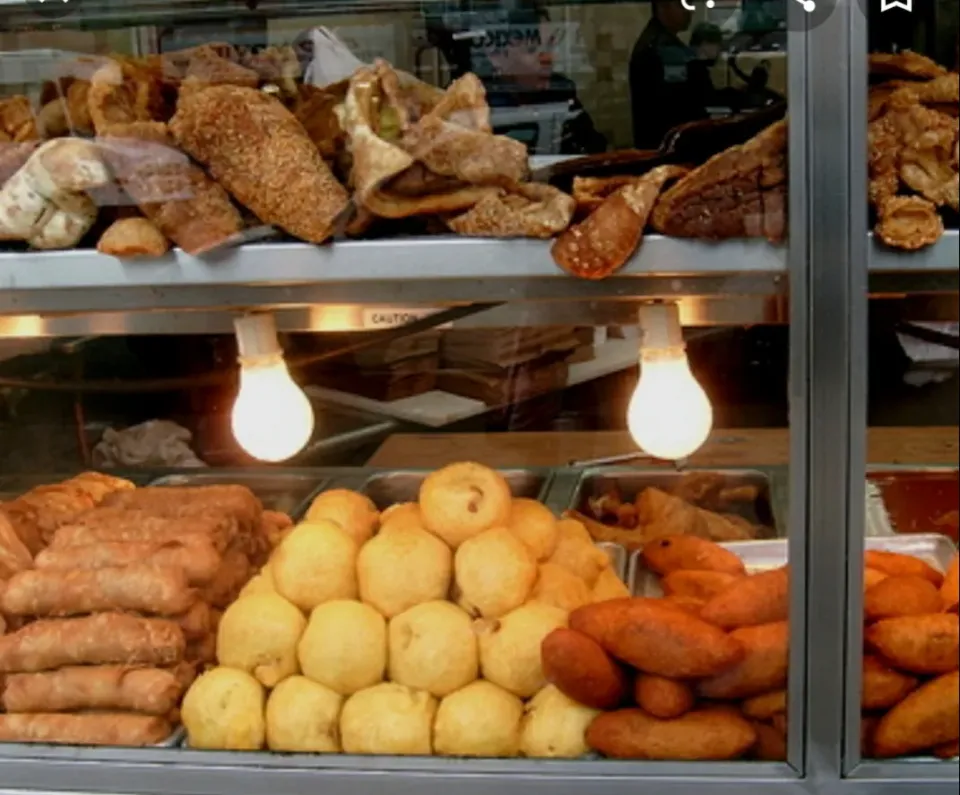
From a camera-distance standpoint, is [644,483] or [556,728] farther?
[644,483]

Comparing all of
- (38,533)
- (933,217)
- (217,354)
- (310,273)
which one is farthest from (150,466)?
(933,217)

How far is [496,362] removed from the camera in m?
1.85

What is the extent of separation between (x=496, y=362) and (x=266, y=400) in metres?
0.34

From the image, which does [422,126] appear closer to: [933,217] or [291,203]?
[291,203]

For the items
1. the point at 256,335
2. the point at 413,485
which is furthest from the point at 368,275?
the point at 413,485

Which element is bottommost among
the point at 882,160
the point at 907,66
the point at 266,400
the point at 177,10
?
the point at 266,400

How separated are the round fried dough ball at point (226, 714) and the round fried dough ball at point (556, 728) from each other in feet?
1.12

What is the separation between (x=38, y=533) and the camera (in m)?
1.96

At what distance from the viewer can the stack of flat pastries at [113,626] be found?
5.31 ft

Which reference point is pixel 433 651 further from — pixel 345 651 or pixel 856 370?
pixel 856 370

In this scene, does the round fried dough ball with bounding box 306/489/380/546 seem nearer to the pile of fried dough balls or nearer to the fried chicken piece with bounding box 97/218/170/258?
the pile of fried dough balls

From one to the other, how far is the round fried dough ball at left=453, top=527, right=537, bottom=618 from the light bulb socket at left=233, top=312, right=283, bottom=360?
39cm

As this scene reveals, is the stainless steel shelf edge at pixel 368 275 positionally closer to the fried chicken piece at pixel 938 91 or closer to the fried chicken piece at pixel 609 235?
the fried chicken piece at pixel 609 235

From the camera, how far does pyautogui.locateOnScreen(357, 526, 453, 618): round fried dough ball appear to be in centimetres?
165
